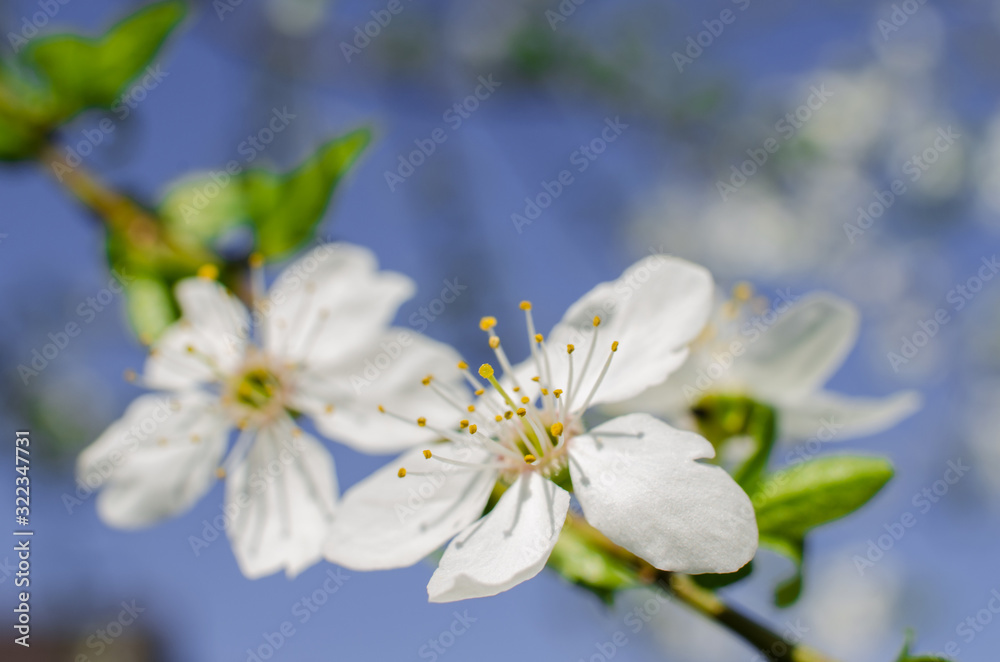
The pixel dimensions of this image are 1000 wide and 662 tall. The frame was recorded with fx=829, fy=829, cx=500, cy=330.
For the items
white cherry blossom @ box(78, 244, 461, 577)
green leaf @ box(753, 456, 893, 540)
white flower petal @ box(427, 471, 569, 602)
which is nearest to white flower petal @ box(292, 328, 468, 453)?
white cherry blossom @ box(78, 244, 461, 577)

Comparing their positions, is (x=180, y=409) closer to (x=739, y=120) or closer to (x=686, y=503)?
(x=686, y=503)

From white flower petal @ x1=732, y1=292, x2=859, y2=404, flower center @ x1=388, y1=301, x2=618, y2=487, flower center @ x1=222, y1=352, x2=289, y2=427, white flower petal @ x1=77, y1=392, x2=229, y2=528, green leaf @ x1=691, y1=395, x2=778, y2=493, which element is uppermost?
white flower petal @ x1=732, y1=292, x2=859, y2=404

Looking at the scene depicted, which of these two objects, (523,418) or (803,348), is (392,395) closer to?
(523,418)

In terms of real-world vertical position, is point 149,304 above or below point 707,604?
below

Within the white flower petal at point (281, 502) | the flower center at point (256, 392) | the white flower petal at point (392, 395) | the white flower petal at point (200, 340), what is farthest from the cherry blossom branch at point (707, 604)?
the white flower petal at point (200, 340)

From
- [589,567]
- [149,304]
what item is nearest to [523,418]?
[589,567]

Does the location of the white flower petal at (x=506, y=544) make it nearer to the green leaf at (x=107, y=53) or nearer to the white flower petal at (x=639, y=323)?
the white flower petal at (x=639, y=323)

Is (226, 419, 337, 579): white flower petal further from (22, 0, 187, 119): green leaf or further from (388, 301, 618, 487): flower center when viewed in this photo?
(22, 0, 187, 119): green leaf
